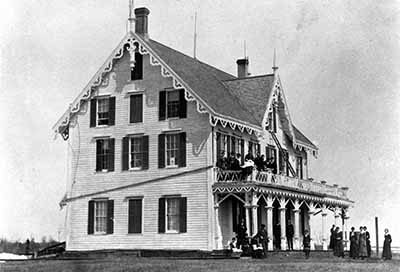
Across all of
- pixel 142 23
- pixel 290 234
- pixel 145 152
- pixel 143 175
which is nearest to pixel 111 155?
pixel 145 152

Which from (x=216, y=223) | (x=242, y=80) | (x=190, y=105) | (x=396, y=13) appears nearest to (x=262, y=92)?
(x=242, y=80)

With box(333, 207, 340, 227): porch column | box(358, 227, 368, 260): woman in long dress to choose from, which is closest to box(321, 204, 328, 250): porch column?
box(333, 207, 340, 227): porch column

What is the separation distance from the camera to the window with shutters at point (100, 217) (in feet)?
127

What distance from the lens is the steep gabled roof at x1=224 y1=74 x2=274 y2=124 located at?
40938 millimetres

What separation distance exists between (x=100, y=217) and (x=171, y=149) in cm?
537

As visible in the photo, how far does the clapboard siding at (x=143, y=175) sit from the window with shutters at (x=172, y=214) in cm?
42

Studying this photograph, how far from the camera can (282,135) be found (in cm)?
4481

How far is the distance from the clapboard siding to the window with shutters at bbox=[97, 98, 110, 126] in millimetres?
432

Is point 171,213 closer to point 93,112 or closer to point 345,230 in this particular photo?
point 93,112

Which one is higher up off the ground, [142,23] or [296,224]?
[142,23]

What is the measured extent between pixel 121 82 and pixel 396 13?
20.9 metres

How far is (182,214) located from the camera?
36.5 metres

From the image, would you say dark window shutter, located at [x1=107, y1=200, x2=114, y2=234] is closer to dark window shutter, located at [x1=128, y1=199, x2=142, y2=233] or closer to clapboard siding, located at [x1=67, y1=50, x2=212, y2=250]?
clapboard siding, located at [x1=67, y1=50, x2=212, y2=250]

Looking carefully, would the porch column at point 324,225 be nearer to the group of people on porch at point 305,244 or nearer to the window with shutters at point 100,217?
the group of people on porch at point 305,244
